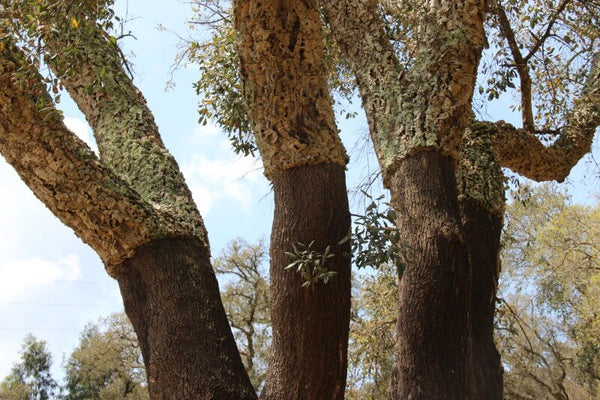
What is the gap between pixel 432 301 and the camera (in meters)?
3.65

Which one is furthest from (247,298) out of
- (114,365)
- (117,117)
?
(117,117)

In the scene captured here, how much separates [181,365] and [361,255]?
107 centimetres

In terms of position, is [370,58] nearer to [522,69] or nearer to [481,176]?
[481,176]

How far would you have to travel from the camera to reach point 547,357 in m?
19.0

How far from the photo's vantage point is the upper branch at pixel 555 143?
518cm

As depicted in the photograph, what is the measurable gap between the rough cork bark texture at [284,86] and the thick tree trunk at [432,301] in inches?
23.5

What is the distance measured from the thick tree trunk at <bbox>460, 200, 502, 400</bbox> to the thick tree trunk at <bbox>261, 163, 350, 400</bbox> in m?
0.85

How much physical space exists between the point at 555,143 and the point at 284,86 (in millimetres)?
3559

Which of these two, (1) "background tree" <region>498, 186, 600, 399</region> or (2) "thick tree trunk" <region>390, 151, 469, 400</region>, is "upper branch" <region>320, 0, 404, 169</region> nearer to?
(2) "thick tree trunk" <region>390, 151, 469, 400</region>

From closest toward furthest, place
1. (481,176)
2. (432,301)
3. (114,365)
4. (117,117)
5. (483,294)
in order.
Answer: (432,301), (483,294), (117,117), (481,176), (114,365)

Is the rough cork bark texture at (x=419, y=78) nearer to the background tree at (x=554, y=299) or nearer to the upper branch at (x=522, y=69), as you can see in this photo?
the upper branch at (x=522, y=69)

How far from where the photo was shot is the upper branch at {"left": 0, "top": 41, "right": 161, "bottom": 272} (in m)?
3.32

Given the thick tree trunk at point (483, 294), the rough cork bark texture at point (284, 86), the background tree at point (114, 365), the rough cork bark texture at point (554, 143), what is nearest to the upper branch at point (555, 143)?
the rough cork bark texture at point (554, 143)

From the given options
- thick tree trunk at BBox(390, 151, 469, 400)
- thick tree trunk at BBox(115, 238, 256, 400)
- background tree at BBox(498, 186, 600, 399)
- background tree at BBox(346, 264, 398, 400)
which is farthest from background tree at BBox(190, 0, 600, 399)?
background tree at BBox(498, 186, 600, 399)
